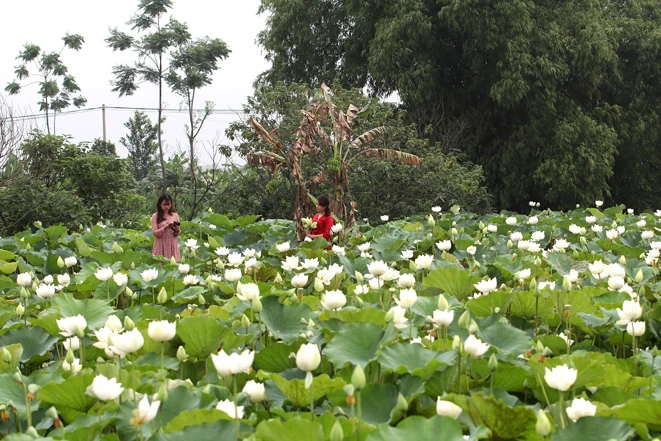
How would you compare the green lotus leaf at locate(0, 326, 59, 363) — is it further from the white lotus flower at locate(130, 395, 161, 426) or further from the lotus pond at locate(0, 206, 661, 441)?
the white lotus flower at locate(130, 395, 161, 426)

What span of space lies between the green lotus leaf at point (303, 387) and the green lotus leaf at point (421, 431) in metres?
0.34

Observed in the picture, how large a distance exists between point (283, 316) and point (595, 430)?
4.27 ft

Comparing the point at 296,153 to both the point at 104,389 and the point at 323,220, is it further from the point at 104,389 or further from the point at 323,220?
the point at 104,389

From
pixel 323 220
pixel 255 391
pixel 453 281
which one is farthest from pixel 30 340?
pixel 323 220

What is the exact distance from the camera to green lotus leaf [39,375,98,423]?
1.76 meters

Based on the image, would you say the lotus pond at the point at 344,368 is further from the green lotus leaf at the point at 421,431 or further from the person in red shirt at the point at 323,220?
the person in red shirt at the point at 323,220

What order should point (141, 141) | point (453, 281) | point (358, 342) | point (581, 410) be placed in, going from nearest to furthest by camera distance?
point (581, 410)
point (358, 342)
point (453, 281)
point (141, 141)

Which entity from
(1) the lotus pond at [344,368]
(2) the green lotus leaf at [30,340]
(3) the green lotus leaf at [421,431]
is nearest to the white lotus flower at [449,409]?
(1) the lotus pond at [344,368]

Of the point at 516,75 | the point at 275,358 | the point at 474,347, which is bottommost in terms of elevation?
the point at 275,358

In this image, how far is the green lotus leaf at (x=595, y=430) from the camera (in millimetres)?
1417

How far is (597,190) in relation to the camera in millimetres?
16203

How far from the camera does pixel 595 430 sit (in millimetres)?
Result: 1423

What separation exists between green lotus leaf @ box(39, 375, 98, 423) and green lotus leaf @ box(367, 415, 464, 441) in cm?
80

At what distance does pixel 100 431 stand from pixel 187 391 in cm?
23
